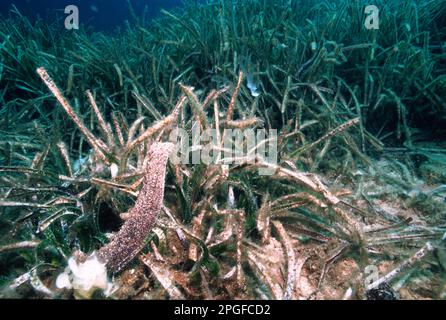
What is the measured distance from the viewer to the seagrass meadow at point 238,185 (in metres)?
1.66

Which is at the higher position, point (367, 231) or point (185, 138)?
point (185, 138)

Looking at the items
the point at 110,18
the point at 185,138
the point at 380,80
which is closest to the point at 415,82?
the point at 380,80

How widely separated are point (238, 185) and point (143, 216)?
638 millimetres

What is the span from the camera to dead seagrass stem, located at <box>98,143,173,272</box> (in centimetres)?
153

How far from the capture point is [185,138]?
220 cm

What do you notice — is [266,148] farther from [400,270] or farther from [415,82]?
[415,82]

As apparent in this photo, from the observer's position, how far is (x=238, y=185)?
1906 mm

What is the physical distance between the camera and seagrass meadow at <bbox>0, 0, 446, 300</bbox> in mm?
1660

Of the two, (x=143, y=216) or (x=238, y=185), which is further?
(x=238, y=185)

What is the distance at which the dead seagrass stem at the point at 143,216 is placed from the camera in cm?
153

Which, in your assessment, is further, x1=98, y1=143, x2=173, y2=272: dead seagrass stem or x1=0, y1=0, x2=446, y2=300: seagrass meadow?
x1=0, y1=0, x2=446, y2=300: seagrass meadow

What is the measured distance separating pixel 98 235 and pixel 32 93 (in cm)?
310

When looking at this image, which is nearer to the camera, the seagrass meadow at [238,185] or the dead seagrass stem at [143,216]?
the dead seagrass stem at [143,216]

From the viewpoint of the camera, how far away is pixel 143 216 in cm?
157
